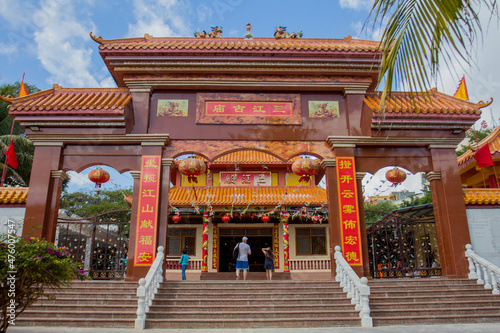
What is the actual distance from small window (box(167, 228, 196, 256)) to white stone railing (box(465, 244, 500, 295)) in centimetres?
1051

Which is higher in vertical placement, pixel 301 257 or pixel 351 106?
pixel 351 106

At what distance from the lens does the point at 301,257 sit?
50.6 feet

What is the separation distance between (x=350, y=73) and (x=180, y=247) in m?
10.3

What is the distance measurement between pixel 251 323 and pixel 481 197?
19.9 feet

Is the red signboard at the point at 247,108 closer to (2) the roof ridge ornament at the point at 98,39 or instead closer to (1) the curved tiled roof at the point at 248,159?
(2) the roof ridge ornament at the point at 98,39

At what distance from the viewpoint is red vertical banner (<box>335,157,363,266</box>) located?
803 cm

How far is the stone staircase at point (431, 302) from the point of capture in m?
6.50

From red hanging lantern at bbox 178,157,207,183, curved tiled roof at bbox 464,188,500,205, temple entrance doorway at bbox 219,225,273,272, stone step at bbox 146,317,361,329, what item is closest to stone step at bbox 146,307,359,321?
stone step at bbox 146,317,361,329

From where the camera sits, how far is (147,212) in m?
8.09

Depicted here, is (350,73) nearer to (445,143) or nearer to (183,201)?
(445,143)

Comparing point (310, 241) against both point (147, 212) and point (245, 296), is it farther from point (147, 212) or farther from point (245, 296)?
point (147, 212)

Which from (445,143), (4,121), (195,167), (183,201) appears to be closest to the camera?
(195,167)

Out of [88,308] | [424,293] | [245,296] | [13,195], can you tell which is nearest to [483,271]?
[424,293]

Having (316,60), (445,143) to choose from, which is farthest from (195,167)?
(445,143)
